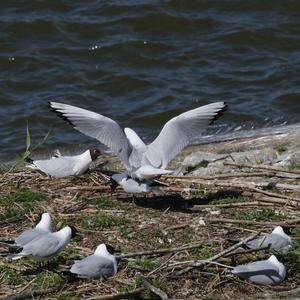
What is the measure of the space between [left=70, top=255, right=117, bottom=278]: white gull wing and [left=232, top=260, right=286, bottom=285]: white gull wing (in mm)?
802

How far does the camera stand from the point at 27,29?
637 inches

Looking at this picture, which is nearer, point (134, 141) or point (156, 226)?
point (156, 226)

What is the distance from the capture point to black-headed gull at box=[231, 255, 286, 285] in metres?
5.98

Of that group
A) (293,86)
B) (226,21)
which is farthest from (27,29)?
(293,86)

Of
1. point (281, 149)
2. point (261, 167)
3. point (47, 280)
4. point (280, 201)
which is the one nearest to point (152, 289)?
point (47, 280)

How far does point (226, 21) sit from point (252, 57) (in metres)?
1.23

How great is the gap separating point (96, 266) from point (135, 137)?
7.71 feet

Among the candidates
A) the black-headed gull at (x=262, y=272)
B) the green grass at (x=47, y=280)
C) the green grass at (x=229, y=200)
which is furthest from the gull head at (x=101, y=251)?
the green grass at (x=229, y=200)

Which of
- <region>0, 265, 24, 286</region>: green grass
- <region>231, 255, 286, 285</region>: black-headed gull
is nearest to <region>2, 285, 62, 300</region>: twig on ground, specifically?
<region>0, 265, 24, 286</region>: green grass

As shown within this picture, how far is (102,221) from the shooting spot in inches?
276

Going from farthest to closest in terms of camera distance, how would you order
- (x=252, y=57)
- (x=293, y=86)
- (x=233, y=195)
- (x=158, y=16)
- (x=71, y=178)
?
1. (x=158, y=16)
2. (x=252, y=57)
3. (x=293, y=86)
4. (x=71, y=178)
5. (x=233, y=195)

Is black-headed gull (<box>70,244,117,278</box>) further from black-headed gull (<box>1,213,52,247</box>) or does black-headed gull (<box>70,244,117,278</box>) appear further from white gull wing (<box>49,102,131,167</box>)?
white gull wing (<box>49,102,131,167</box>)

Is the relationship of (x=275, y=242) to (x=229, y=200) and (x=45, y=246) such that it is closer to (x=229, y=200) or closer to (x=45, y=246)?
(x=229, y=200)

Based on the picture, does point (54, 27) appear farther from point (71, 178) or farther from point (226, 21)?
point (71, 178)
